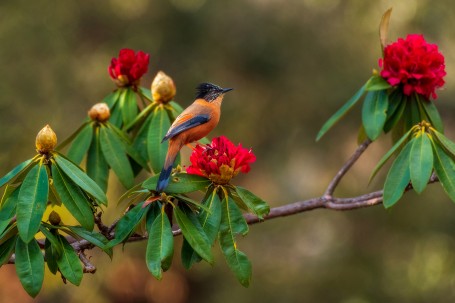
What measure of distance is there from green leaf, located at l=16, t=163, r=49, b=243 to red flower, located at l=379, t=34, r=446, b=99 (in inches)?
52.1

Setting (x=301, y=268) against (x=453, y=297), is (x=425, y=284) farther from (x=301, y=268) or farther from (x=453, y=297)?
(x=301, y=268)

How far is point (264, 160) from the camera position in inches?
338

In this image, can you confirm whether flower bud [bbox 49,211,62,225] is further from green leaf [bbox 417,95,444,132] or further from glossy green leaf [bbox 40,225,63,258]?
green leaf [bbox 417,95,444,132]

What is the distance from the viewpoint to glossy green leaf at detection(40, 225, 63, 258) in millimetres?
2160

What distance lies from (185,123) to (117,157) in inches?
20.4

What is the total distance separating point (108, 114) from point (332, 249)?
5.74 metres

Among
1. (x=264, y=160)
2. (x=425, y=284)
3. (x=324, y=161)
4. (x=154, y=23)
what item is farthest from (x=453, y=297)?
(x=154, y=23)

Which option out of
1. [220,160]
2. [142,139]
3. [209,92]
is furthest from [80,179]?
[142,139]

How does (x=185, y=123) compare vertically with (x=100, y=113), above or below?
below

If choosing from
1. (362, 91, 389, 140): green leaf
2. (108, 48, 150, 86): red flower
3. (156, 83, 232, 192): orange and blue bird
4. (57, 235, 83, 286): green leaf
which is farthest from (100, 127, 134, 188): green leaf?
(362, 91, 389, 140): green leaf

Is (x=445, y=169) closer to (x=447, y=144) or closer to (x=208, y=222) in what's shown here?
(x=447, y=144)

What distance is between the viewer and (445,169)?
95.9 inches

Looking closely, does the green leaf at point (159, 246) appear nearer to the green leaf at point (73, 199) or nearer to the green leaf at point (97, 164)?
the green leaf at point (73, 199)

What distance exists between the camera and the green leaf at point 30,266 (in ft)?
6.89
